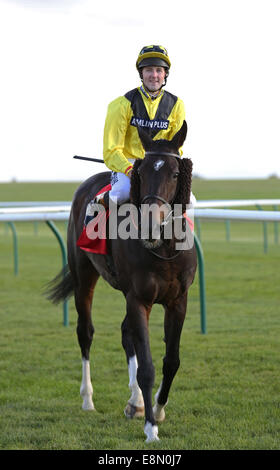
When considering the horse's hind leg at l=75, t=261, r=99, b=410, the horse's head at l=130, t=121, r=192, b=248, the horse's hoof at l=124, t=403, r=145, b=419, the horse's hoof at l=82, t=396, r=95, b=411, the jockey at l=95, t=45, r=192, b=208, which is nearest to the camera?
the horse's head at l=130, t=121, r=192, b=248

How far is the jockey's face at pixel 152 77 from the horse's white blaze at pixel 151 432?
2012 mm

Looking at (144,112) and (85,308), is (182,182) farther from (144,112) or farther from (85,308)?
(85,308)

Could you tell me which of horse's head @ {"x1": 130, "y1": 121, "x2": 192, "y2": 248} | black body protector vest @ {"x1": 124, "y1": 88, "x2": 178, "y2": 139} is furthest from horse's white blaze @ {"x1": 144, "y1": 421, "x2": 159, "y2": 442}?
black body protector vest @ {"x1": 124, "y1": 88, "x2": 178, "y2": 139}

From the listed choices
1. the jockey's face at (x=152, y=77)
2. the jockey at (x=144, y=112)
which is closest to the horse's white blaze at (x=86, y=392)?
the jockey at (x=144, y=112)

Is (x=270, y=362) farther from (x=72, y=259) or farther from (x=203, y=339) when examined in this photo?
(x=72, y=259)

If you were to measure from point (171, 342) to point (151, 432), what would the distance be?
0.57m

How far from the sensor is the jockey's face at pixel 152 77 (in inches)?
166

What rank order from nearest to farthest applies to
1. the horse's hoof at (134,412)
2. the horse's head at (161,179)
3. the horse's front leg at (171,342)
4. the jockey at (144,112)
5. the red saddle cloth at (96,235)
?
the horse's head at (161,179), the horse's front leg at (171,342), the jockey at (144,112), the horse's hoof at (134,412), the red saddle cloth at (96,235)

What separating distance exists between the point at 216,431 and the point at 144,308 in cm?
82

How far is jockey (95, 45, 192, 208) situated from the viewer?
4207mm

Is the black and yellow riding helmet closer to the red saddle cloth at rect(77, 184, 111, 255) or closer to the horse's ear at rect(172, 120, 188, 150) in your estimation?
the horse's ear at rect(172, 120, 188, 150)

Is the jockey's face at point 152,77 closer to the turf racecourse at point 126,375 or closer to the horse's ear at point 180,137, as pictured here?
the horse's ear at point 180,137

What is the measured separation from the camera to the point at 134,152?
4414 mm

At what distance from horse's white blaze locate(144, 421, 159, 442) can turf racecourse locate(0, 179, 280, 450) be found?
64mm
